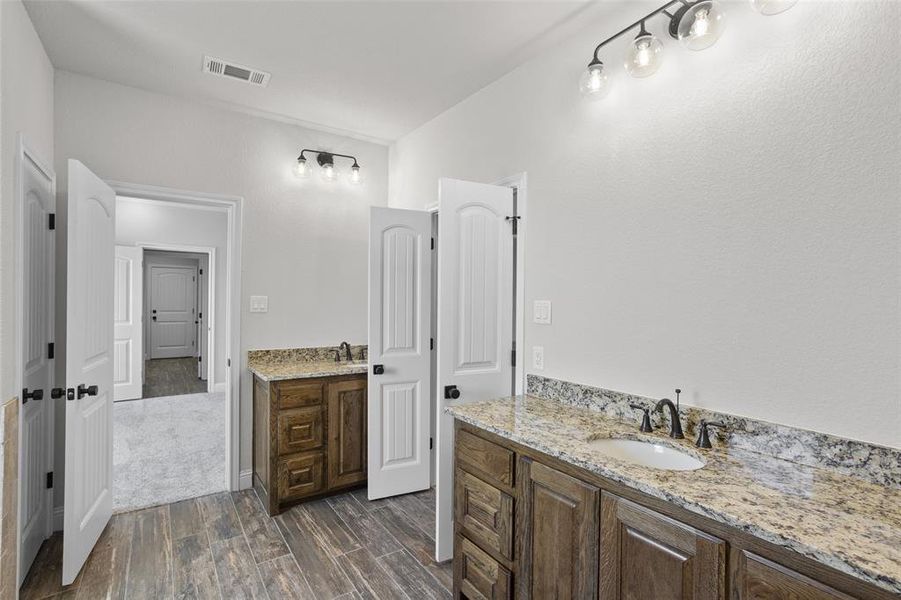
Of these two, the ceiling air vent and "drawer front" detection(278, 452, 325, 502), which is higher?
the ceiling air vent

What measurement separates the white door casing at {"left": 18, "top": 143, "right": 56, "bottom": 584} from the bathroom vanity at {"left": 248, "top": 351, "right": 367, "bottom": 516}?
3.79 feet

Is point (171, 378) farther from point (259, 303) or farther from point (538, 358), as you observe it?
point (538, 358)

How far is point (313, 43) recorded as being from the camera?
241 centimetres

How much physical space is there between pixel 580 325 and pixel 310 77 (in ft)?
7.37

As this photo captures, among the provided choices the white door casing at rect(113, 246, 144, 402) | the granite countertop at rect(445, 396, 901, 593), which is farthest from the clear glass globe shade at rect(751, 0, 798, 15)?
the white door casing at rect(113, 246, 144, 402)

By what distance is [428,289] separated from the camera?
3.25 metres

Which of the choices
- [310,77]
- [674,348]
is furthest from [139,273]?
[674,348]

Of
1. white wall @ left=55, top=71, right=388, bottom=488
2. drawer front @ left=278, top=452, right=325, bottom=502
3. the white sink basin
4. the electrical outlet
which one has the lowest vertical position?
drawer front @ left=278, top=452, right=325, bottom=502

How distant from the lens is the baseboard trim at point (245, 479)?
3.32 m

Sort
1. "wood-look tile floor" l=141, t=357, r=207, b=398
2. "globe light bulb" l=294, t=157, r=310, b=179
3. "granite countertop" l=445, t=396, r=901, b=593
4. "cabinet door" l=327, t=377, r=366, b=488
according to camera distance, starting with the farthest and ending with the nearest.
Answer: "wood-look tile floor" l=141, t=357, r=207, b=398, "globe light bulb" l=294, t=157, r=310, b=179, "cabinet door" l=327, t=377, r=366, b=488, "granite countertop" l=445, t=396, r=901, b=593

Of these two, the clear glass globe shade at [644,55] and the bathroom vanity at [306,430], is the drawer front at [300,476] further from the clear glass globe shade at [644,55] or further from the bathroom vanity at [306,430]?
the clear glass globe shade at [644,55]

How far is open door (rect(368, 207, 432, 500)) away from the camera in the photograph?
9.96ft

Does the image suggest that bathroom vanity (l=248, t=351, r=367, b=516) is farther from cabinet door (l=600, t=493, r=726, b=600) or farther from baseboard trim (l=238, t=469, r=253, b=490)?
cabinet door (l=600, t=493, r=726, b=600)

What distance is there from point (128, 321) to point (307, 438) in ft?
14.8
